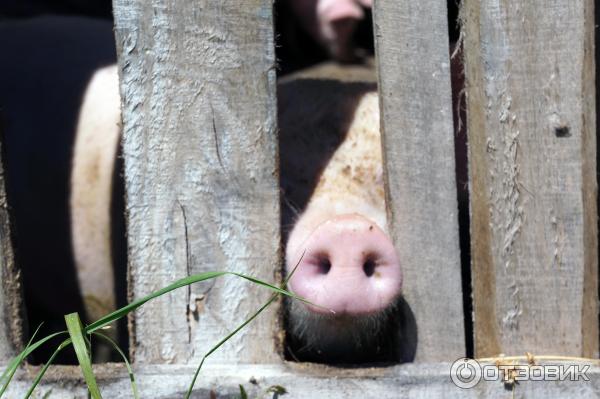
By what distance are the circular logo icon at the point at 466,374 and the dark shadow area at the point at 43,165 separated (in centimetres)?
116

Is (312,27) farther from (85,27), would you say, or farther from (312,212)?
(312,212)

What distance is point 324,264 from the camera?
1667 millimetres

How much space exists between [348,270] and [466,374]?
25 cm

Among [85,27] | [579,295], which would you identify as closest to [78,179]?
[85,27]

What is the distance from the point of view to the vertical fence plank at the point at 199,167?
153 cm

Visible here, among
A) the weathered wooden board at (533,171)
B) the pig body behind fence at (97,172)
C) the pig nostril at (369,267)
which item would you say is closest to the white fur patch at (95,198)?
the pig body behind fence at (97,172)

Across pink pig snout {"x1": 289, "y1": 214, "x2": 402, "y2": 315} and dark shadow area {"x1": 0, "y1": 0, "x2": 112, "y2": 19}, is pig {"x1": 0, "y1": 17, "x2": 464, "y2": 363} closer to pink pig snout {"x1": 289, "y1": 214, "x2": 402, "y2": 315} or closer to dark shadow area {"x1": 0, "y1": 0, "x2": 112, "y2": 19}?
pink pig snout {"x1": 289, "y1": 214, "x2": 402, "y2": 315}

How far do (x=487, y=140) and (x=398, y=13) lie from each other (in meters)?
0.25

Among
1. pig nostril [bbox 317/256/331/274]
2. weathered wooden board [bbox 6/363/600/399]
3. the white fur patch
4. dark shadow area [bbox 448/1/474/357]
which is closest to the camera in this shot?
weathered wooden board [bbox 6/363/600/399]

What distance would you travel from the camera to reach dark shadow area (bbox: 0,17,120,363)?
2.38 metres

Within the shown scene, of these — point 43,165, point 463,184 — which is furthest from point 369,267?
point 43,165

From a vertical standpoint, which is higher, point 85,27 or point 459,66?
point 85,27

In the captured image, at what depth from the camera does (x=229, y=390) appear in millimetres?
1521

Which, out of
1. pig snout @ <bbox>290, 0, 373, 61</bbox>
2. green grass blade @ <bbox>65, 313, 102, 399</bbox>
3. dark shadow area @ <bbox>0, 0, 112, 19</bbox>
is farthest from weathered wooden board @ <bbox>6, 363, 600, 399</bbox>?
dark shadow area @ <bbox>0, 0, 112, 19</bbox>
